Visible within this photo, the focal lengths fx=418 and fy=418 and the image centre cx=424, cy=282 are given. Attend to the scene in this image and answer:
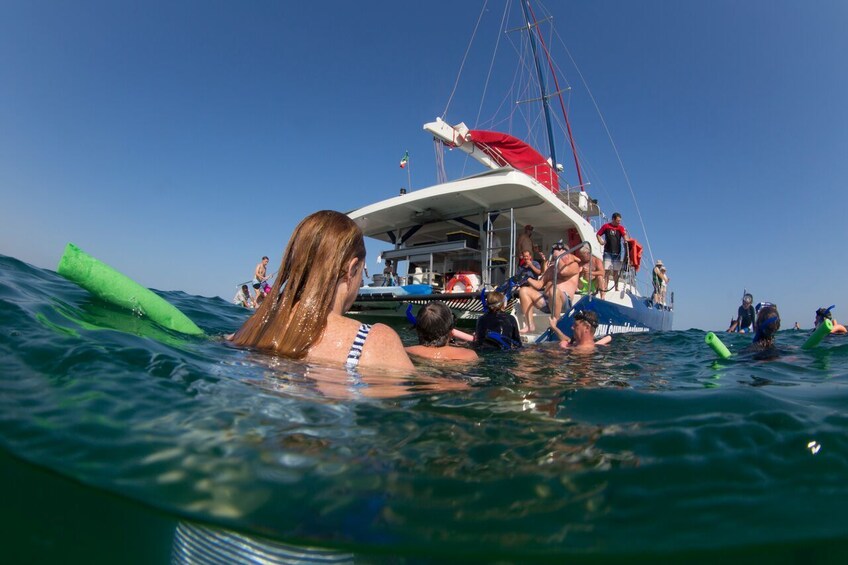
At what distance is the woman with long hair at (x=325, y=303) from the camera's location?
187cm

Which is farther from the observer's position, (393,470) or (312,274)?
(312,274)

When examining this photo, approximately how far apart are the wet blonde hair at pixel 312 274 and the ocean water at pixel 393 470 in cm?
25

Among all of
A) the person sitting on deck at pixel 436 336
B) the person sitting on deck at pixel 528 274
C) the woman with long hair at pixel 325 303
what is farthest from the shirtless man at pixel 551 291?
the woman with long hair at pixel 325 303

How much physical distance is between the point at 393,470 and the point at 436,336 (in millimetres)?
2701

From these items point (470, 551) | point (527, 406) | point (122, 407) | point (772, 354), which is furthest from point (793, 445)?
point (772, 354)

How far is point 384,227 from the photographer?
39.2 feet

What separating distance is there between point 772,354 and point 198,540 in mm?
5262

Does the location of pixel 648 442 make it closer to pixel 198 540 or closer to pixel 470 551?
pixel 470 551

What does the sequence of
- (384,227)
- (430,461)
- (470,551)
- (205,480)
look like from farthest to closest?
(384,227) → (430,461) → (205,480) → (470,551)

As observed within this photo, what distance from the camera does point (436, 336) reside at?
3.79m

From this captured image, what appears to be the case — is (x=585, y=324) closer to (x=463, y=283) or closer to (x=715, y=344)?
(x=715, y=344)

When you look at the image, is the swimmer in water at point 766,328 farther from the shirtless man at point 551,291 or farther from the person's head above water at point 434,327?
the person's head above water at point 434,327

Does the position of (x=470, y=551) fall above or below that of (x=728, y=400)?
below

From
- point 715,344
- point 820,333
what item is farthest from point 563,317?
point 820,333
